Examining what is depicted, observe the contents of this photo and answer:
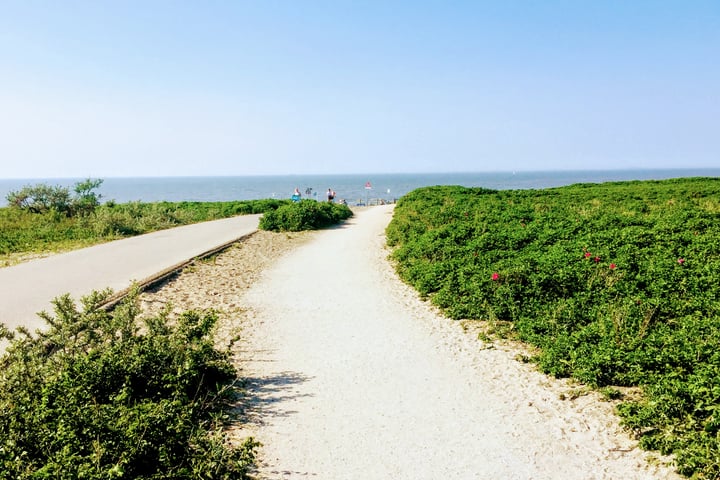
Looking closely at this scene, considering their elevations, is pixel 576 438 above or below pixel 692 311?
below

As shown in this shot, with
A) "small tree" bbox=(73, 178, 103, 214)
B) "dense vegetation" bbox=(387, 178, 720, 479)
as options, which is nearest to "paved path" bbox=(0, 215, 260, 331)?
"dense vegetation" bbox=(387, 178, 720, 479)

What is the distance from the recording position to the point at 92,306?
621 cm

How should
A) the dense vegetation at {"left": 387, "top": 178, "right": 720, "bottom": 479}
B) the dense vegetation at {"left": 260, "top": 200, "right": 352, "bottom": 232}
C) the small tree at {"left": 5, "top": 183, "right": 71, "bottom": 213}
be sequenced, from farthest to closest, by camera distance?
1. the small tree at {"left": 5, "top": 183, "right": 71, "bottom": 213}
2. the dense vegetation at {"left": 260, "top": 200, "right": 352, "bottom": 232}
3. the dense vegetation at {"left": 387, "top": 178, "right": 720, "bottom": 479}

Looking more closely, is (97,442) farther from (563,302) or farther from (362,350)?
(563,302)

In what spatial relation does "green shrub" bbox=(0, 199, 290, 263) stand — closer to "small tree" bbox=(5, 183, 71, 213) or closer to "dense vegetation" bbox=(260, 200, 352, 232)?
"small tree" bbox=(5, 183, 71, 213)

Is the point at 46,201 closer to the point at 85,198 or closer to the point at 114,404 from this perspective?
the point at 85,198

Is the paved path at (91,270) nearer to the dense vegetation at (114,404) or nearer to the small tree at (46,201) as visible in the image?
the dense vegetation at (114,404)

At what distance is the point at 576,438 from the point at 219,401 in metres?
4.42

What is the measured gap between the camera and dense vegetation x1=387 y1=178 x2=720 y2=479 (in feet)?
16.2

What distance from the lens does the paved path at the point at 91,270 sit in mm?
9172

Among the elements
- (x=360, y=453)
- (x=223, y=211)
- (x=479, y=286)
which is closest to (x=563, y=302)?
(x=479, y=286)

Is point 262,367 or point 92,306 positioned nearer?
point 92,306

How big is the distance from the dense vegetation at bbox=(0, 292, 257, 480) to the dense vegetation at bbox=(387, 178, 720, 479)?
461cm

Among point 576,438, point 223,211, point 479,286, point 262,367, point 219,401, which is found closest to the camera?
point 576,438
